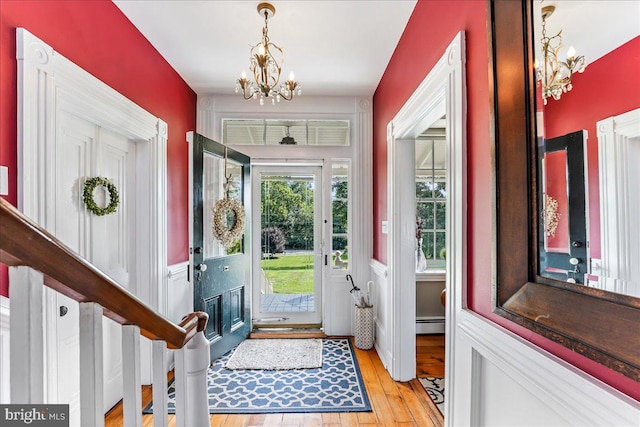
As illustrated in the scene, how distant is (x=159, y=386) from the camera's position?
2.84 feet

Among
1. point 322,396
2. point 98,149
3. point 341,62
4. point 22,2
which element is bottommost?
point 322,396

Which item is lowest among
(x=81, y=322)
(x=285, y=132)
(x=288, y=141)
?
(x=81, y=322)

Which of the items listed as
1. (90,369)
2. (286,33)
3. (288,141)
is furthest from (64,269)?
(288,141)

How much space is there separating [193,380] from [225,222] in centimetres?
216

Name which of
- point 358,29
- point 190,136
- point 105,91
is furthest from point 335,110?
point 105,91

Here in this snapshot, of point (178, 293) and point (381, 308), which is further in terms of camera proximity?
point (381, 308)

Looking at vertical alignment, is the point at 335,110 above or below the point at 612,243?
above

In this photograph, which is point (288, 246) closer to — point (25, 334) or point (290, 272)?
point (290, 272)

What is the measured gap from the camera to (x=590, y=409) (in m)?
0.77

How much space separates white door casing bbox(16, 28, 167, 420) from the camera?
59.0 inches

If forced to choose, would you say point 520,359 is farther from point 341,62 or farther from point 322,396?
point 341,62

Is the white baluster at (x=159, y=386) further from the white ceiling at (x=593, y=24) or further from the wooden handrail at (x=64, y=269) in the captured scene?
the white ceiling at (x=593, y=24)

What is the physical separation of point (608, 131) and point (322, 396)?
235 centimetres

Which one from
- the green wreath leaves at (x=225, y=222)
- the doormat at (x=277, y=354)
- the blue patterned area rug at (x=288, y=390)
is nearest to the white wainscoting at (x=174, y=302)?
the blue patterned area rug at (x=288, y=390)
